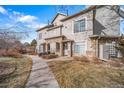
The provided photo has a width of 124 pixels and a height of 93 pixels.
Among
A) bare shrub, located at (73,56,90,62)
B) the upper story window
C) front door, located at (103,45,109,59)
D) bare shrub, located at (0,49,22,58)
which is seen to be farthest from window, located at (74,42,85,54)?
bare shrub, located at (0,49,22,58)

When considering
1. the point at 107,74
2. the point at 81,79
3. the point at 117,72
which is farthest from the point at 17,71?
the point at 117,72

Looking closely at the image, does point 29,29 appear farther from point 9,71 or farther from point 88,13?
point 88,13

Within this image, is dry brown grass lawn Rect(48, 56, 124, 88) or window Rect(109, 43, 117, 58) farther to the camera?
window Rect(109, 43, 117, 58)

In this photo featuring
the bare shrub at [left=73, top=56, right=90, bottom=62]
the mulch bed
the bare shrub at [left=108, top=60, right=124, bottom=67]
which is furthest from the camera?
the bare shrub at [left=73, top=56, right=90, bottom=62]

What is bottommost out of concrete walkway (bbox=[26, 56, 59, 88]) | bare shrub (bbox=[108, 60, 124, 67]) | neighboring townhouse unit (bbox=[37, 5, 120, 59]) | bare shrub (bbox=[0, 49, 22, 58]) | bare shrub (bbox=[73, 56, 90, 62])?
concrete walkway (bbox=[26, 56, 59, 88])

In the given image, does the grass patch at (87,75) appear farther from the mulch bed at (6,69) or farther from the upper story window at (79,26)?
the upper story window at (79,26)

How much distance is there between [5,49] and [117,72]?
3919 mm

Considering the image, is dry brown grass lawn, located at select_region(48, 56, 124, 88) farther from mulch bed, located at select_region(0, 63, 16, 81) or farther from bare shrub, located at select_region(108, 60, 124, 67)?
mulch bed, located at select_region(0, 63, 16, 81)

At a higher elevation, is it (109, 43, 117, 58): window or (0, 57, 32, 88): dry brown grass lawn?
(109, 43, 117, 58): window

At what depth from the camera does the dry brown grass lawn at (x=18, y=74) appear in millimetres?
4854

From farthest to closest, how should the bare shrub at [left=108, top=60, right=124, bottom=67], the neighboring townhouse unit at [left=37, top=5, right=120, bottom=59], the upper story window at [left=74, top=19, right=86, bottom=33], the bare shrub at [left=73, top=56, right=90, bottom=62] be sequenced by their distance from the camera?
the upper story window at [left=74, top=19, right=86, bottom=33], the neighboring townhouse unit at [left=37, top=5, right=120, bottom=59], the bare shrub at [left=73, top=56, right=90, bottom=62], the bare shrub at [left=108, top=60, right=124, bottom=67]

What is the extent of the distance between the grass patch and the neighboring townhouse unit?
67cm

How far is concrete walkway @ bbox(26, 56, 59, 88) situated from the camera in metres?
4.80

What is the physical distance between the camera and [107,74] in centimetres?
522
